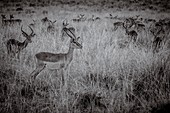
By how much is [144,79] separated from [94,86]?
0.54 meters

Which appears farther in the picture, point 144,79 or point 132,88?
point 144,79

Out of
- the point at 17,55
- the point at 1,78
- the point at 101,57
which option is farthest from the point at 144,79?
the point at 17,55

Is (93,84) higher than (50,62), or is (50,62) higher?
(50,62)

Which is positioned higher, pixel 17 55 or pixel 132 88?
pixel 17 55

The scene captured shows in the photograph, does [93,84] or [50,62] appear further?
[50,62]

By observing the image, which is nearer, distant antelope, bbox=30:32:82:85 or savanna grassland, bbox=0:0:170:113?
savanna grassland, bbox=0:0:170:113

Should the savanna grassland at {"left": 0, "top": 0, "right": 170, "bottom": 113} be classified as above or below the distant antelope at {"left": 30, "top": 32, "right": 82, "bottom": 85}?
below

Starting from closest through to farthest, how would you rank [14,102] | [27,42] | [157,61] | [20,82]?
[14,102]
[20,82]
[157,61]
[27,42]

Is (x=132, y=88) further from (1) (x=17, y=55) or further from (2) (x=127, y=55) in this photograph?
(1) (x=17, y=55)

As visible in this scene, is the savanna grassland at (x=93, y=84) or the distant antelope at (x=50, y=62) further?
the distant antelope at (x=50, y=62)

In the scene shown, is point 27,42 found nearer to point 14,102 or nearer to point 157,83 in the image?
point 14,102

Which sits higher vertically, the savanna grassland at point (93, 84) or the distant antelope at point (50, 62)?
the distant antelope at point (50, 62)

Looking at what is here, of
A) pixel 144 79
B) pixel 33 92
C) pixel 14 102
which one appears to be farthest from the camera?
pixel 144 79

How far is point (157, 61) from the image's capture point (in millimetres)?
2271
